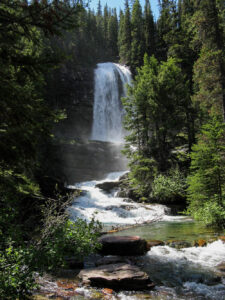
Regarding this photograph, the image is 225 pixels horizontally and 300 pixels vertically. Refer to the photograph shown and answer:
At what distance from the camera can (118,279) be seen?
5625 millimetres

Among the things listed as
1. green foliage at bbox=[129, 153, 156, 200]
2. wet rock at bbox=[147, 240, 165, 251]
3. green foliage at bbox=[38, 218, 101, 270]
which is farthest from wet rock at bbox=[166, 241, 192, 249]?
green foliage at bbox=[129, 153, 156, 200]

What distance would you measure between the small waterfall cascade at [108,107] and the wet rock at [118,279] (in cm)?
3485

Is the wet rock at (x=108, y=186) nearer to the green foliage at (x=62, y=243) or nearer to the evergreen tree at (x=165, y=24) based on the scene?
the green foliage at (x=62, y=243)

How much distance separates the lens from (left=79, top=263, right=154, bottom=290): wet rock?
556 centimetres

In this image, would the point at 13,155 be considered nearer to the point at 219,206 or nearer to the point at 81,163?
the point at 219,206

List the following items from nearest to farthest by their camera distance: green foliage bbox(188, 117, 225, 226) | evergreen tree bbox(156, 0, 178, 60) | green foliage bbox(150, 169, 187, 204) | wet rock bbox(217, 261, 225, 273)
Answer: wet rock bbox(217, 261, 225, 273) < green foliage bbox(188, 117, 225, 226) < green foliage bbox(150, 169, 187, 204) < evergreen tree bbox(156, 0, 178, 60)

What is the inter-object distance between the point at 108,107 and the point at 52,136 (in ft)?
133

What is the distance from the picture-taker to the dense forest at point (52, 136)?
3.39 meters

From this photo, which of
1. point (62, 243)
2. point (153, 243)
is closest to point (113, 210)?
point (153, 243)

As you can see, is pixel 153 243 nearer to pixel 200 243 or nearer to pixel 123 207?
pixel 200 243

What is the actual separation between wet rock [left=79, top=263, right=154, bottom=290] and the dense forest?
780mm

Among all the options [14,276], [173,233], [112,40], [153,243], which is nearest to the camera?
[14,276]

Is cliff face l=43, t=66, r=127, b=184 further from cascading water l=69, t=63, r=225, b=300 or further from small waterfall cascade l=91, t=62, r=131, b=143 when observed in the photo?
cascading water l=69, t=63, r=225, b=300

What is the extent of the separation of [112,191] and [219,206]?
13.2 meters
